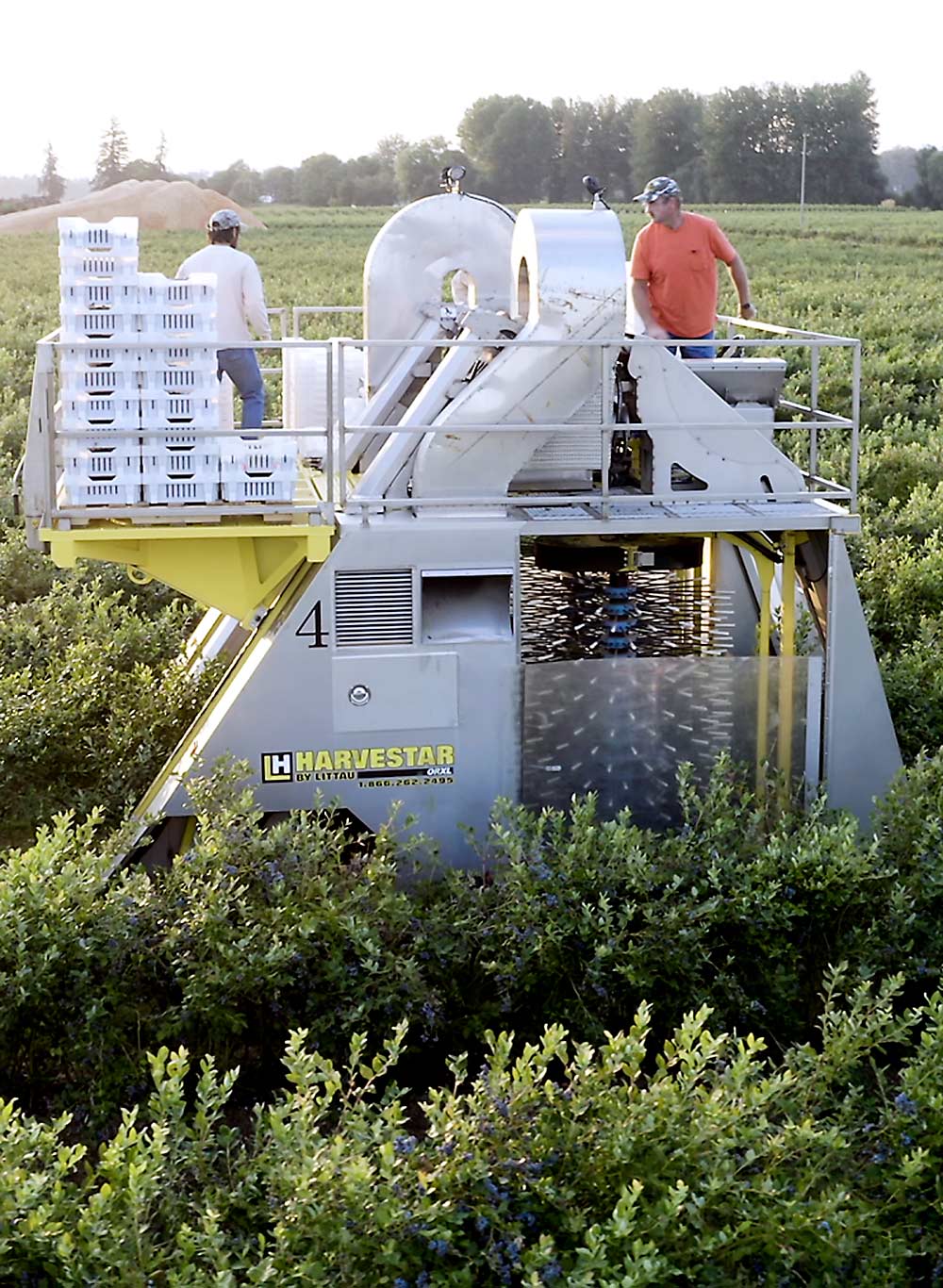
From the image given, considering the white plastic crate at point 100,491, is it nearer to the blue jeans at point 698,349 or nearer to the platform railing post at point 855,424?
the blue jeans at point 698,349

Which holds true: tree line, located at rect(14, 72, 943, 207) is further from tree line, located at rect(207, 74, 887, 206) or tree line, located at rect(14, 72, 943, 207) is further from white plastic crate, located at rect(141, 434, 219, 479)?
white plastic crate, located at rect(141, 434, 219, 479)

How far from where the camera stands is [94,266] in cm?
764

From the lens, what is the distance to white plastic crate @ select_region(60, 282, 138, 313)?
298 inches

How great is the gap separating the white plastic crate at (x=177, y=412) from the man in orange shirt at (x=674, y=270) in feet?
8.93

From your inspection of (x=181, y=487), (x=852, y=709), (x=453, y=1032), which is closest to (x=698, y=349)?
(x=852, y=709)

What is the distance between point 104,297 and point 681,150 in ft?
361

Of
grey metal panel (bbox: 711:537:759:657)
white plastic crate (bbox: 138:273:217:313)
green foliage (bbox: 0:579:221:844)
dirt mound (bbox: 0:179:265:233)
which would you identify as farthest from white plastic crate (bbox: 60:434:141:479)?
dirt mound (bbox: 0:179:265:233)

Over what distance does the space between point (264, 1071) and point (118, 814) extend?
9.12 feet

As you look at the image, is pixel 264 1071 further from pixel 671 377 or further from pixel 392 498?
pixel 671 377

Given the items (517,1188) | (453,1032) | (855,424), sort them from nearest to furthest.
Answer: (517,1188)
(453,1032)
(855,424)

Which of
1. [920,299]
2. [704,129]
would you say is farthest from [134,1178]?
[704,129]

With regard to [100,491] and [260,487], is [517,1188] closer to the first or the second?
[260,487]

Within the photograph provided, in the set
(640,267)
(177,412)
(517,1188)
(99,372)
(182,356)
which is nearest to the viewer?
(517,1188)

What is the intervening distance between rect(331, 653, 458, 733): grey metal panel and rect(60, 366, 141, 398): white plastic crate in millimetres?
1529
